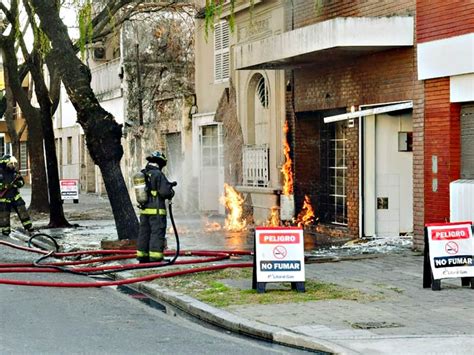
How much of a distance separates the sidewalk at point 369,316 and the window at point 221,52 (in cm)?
1297

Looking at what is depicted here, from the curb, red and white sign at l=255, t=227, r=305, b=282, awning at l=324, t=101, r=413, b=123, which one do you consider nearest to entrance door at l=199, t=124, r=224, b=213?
awning at l=324, t=101, r=413, b=123

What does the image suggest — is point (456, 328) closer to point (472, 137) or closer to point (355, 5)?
point (472, 137)

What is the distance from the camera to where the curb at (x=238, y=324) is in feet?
30.3

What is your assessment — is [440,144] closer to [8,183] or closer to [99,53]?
[8,183]

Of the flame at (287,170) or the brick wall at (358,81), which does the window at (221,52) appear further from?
the brick wall at (358,81)

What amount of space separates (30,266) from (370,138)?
667 cm

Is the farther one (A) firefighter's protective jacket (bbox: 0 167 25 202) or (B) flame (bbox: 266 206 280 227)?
(A) firefighter's protective jacket (bbox: 0 167 25 202)

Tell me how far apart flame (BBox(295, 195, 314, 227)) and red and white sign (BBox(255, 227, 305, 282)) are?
364 inches

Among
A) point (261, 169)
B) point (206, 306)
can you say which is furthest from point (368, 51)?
point (206, 306)

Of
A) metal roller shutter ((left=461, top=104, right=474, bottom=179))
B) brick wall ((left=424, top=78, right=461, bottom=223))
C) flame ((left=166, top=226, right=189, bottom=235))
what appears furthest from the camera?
flame ((left=166, top=226, right=189, bottom=235))

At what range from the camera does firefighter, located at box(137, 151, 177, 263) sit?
49.9 feet

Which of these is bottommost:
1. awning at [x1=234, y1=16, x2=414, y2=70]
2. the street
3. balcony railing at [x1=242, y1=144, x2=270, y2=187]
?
the street

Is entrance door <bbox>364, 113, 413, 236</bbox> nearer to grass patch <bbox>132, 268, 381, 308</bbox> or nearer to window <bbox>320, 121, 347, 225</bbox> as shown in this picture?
window <bbox>320, 121, 347, 225</bbox>

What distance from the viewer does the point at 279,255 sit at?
12.5 metres
